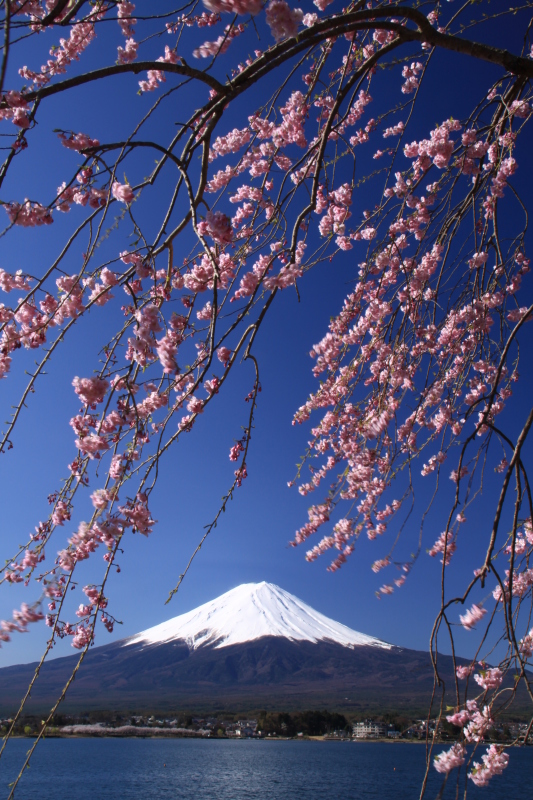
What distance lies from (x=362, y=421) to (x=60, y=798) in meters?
41.8

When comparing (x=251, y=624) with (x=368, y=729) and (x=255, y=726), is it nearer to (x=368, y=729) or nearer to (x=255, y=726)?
(x=255, y=726)

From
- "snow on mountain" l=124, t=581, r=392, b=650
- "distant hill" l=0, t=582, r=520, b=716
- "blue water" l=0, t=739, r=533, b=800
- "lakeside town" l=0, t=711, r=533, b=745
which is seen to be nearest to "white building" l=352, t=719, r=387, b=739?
"lakeside town" l=0, t=711, r=533, b=745

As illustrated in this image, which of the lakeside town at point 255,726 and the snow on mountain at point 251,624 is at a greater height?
the snow on mountain at point 251,624

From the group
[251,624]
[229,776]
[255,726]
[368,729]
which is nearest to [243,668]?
[251,624]

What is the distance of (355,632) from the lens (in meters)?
115

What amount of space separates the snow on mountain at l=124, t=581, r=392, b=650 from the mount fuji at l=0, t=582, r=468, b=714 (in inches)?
8.6

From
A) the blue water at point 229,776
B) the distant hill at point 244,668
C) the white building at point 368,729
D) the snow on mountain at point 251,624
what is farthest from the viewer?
the snow on mountain at point 251,624

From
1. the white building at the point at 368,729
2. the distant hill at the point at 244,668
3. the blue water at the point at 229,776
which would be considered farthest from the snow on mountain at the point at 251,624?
the white building at the point at 368,729

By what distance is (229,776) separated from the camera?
47.4m

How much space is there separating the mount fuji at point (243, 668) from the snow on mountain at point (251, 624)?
218mm

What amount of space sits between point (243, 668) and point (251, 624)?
434 inches

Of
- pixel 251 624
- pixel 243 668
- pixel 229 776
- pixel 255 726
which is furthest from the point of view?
pixel 251 624

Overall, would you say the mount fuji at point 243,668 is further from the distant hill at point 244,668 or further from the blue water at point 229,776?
the blue water at point 229,776

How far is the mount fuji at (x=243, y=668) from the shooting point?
84500mm
